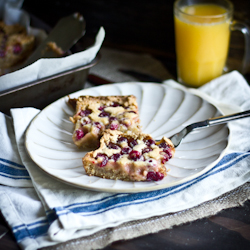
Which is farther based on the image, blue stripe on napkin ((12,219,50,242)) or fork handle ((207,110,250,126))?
fork handle ((207,110,250,126))

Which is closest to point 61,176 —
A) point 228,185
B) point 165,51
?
point 228,185

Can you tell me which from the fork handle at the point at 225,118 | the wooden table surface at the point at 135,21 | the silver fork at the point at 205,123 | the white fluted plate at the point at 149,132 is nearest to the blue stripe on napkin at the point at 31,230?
the white fluted plate at the point at 149,132

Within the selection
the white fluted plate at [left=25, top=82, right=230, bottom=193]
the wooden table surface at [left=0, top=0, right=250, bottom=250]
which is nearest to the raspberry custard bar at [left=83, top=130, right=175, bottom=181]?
the white fluted plate at [left=25, top=82, right=230, bottom=193]

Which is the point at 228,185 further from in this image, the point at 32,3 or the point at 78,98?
the point at 32,3

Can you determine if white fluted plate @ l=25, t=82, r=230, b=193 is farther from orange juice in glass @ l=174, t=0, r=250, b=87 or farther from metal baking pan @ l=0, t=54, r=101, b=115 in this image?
orange juice in glass @ l=174, t=0, r=250, b=87

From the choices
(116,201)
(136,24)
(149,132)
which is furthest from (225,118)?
(136,24)

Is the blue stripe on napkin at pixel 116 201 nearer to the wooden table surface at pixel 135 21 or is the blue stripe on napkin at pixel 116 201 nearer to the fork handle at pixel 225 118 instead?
the fork handle at pixel 225 118
